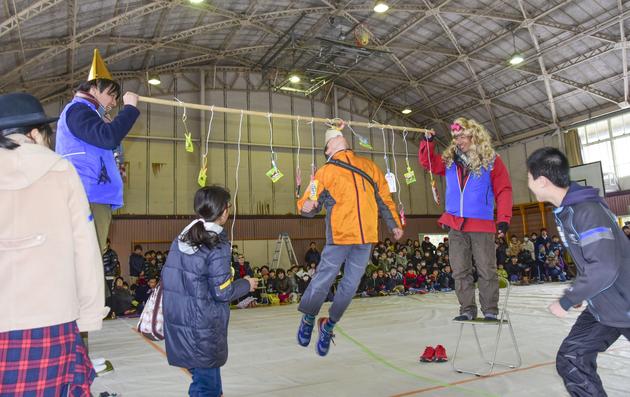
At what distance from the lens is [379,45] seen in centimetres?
1559

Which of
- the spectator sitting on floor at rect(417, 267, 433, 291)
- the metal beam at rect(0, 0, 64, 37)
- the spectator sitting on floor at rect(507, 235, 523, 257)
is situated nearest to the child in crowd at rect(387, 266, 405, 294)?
the spectator sitting on floor at rect(417, 267, 433, 291)

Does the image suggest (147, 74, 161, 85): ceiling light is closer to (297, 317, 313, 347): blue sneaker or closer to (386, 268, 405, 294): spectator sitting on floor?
(386, 268, 405, 294): spectator sitting on floor

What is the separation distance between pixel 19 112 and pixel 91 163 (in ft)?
3.58

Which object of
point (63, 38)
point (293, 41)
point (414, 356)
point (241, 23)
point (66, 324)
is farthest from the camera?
point (293, 41)

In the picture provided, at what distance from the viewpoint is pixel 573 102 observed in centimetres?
1688

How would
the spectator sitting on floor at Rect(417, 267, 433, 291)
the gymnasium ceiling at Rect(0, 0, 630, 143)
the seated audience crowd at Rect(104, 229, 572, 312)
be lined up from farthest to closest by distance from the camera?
1. the spectator sitting on floor at Rect(417, 267, 433, 291)
2. the gymnasium ceiling at Rect(0, 0, 630, 143)
3. the seated audience crowd at Rect(104, 229, 572, 312)

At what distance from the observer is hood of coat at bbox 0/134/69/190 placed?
4.37 feet

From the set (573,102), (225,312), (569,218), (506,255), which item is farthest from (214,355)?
(573,102)

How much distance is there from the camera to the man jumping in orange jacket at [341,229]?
3.49 metres

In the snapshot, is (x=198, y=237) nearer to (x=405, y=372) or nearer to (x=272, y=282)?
(x=405, y=372)

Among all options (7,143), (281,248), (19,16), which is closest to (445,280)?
(281,248)

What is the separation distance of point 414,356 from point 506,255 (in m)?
11.8

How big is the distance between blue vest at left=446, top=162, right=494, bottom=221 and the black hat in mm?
3020

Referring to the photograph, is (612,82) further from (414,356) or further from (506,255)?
(414,356)
